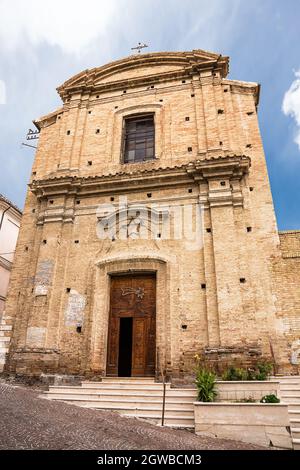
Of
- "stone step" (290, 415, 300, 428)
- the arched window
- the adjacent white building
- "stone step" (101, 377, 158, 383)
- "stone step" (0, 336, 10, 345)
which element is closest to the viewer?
"stone step" (290, 415, 300, 428)

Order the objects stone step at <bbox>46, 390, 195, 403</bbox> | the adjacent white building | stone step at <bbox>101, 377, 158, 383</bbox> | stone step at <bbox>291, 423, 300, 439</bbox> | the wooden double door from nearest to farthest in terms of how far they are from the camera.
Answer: stone step at <bbox>291, 423, 300, 439</bbox> → stone step at <bbox>46, 390, 195, 403</bbox> → stone step at <bbox>101, 377, 158, 383</bbox> → the wooden double door → the adjacent white building

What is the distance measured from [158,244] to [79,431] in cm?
645

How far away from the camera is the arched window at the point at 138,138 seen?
1347 centimetres

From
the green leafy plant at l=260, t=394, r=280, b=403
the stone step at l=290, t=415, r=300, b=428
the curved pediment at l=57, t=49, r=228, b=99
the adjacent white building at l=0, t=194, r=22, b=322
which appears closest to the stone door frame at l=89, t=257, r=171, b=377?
the green leafy plant at l=260, t=394, r=280, b=403

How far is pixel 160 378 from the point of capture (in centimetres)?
926

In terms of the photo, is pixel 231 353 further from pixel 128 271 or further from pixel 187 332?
pixel 128 271

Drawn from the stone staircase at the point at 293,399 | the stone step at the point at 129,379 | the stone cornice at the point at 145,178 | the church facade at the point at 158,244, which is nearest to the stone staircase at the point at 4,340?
the church facade at the point at 158,244

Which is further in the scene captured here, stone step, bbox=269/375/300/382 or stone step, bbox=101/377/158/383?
stone step, bbox=101/377/158/383

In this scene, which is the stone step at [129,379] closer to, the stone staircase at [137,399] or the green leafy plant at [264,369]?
the stone staircase at [137,399]

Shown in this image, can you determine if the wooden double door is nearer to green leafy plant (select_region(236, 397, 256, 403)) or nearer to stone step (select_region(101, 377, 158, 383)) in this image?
stone step (select_region(101, 377, 158, 383))

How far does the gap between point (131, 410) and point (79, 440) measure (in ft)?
7.20

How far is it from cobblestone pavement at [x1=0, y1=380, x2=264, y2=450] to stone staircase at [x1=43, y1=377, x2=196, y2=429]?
0.33 metres

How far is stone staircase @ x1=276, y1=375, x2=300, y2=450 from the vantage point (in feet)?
19.1
